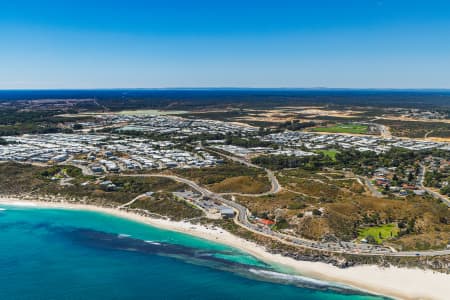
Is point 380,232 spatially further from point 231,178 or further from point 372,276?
point 231,178

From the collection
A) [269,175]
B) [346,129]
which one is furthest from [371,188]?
[346,129]

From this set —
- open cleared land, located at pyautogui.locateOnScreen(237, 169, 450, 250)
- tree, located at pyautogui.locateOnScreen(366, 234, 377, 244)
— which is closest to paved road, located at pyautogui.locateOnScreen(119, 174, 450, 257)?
tree, located at pyautogui.locateOnScreen(366, 234, 377, 244)

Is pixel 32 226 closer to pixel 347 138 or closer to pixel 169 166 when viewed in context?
pixel 169 166

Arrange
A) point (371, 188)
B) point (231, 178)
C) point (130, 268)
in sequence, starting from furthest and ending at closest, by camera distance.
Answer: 1. point (231, 178)
2. point (371, 188)
3. point (130, 268)

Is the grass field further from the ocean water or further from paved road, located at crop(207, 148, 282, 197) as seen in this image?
the ocean water

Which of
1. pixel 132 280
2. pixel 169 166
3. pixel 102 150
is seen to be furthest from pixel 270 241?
pixel 102 150
